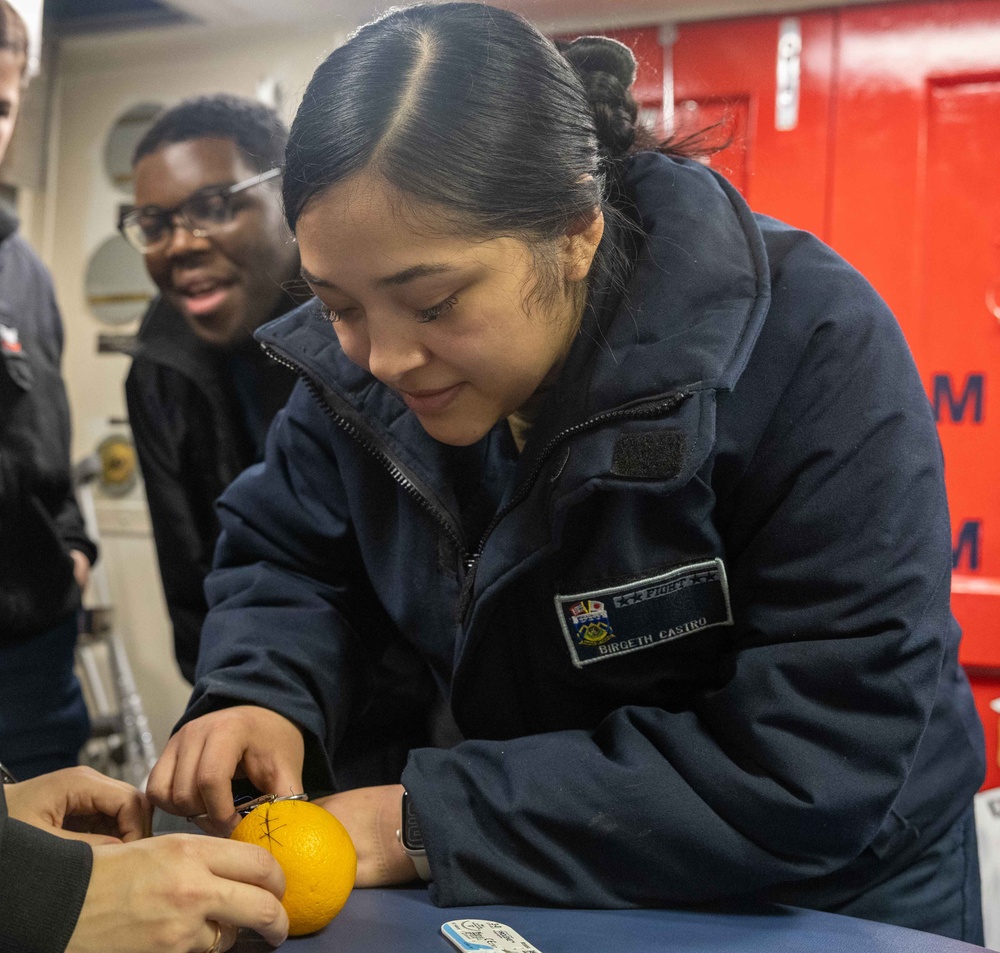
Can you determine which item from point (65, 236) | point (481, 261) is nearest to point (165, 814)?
point (481, 261)

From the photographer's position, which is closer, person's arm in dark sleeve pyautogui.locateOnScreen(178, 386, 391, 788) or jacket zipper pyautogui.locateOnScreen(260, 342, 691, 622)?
jacket zipper pyautogui.locateOnScreen(260, 342, 691, 622)

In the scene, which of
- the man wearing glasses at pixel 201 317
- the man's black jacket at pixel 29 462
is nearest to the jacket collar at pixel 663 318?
the man wearing glasses at pixel 201 317

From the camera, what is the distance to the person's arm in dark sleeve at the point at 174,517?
7.36ft

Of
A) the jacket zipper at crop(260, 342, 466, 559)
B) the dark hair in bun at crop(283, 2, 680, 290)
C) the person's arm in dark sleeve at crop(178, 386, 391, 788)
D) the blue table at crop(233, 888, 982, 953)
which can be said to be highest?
the dark hair in bun at crop(283, 2, 680, 290)

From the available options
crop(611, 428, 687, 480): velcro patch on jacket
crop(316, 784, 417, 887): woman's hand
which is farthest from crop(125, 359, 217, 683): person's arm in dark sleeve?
crop(611, 428, 687, 480): velcro patch on jacket

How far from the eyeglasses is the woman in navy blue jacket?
112 centimetres

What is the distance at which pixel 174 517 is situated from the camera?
89.0 inches

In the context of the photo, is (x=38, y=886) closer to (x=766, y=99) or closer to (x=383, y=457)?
(x=383, y=457)

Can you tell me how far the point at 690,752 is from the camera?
0.96 metres

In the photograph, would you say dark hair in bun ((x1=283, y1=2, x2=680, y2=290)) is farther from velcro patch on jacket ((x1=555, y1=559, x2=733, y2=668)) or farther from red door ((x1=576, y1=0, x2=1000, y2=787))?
red door ((x1=576, y1=0, x2=1000, y2=787))

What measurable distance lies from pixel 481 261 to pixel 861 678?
53cm

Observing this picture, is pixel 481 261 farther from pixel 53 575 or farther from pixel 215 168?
pixel 53 575

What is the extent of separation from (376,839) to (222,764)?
182mm

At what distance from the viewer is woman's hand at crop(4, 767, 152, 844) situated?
1.07 meters
